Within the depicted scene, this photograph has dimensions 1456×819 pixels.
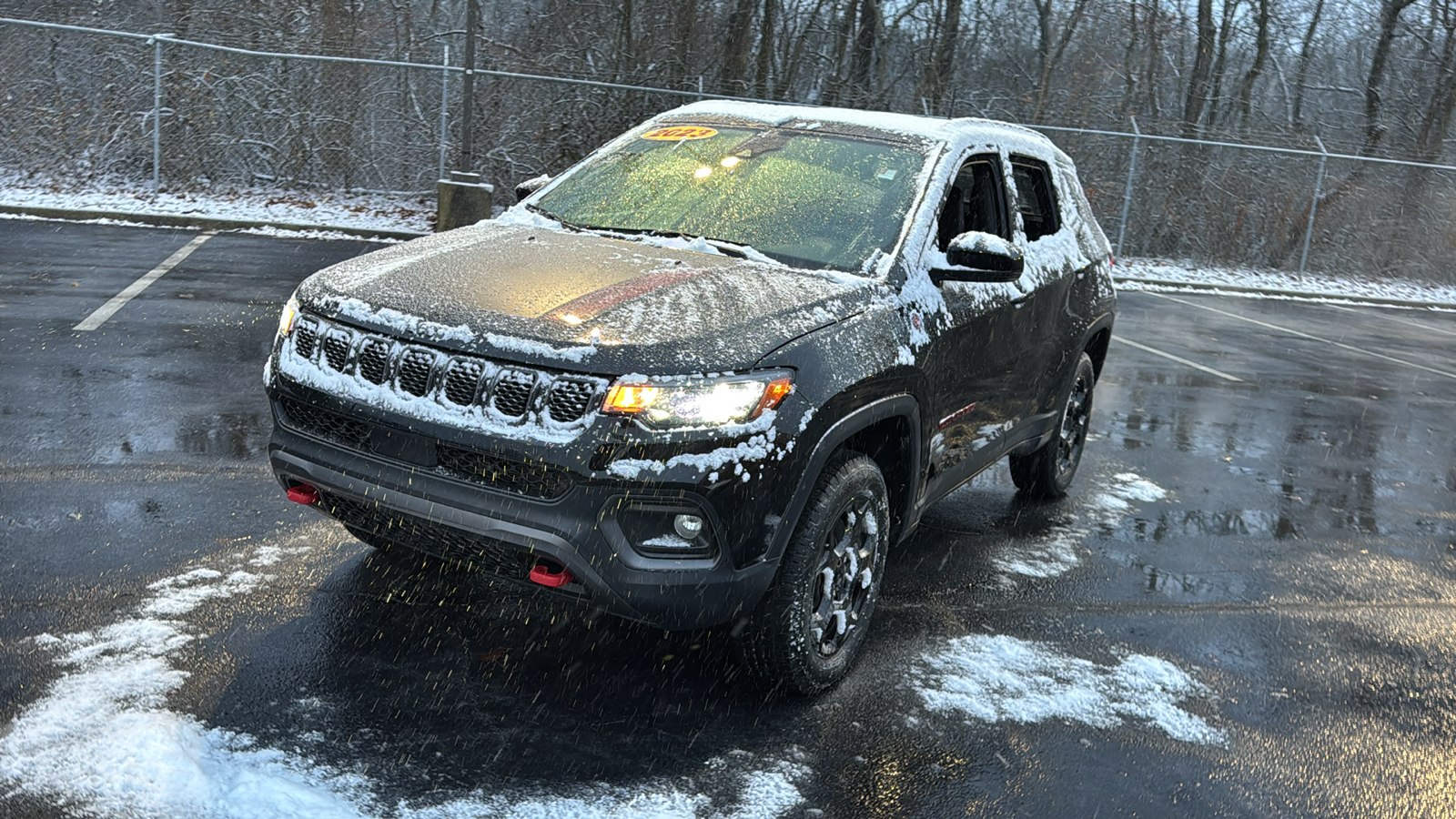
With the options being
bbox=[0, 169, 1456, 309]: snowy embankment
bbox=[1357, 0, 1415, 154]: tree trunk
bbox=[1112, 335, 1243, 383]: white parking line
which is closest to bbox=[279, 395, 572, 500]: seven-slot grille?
bbox=[1112, 335, 1243, 383]: white parking line

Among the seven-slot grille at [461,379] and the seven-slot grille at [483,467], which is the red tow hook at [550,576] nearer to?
the seven-slot grille at [483,467]

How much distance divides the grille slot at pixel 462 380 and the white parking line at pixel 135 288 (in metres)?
6.05

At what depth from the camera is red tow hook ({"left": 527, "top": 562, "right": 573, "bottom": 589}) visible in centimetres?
333

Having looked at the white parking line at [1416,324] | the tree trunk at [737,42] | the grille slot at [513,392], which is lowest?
the white parking line at [1416,324]

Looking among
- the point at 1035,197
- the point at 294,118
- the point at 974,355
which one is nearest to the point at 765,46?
the point at 294,118

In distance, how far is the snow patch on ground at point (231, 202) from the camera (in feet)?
47.9

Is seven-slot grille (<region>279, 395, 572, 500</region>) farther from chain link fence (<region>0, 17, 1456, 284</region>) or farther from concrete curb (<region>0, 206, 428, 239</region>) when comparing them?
chain link fence (<region>0, 17, 1456, 284</region>)

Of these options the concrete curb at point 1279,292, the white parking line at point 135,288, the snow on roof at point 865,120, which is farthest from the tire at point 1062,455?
the concrete curb at point 1279,292

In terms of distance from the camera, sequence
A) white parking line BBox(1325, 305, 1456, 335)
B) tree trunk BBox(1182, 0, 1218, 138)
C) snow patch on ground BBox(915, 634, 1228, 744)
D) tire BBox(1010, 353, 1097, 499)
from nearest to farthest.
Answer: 1. snow patch on ground BBox(915, 634, 1228, 744)
2. tire BBox(1010, 353, 1097, 499)
3. white parking line BBox(1325, 305, 1456, 335)
4. tree trunk BBox(1182, 0, 1218, 138)

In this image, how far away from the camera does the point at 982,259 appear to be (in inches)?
168

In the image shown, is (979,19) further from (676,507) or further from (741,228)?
(676,507)

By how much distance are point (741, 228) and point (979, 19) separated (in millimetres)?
18421

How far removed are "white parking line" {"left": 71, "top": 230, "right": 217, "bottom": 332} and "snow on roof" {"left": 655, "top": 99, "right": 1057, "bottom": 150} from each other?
5.27m

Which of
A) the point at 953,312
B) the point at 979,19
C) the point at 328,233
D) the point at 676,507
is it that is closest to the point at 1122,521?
the point at 953,312
